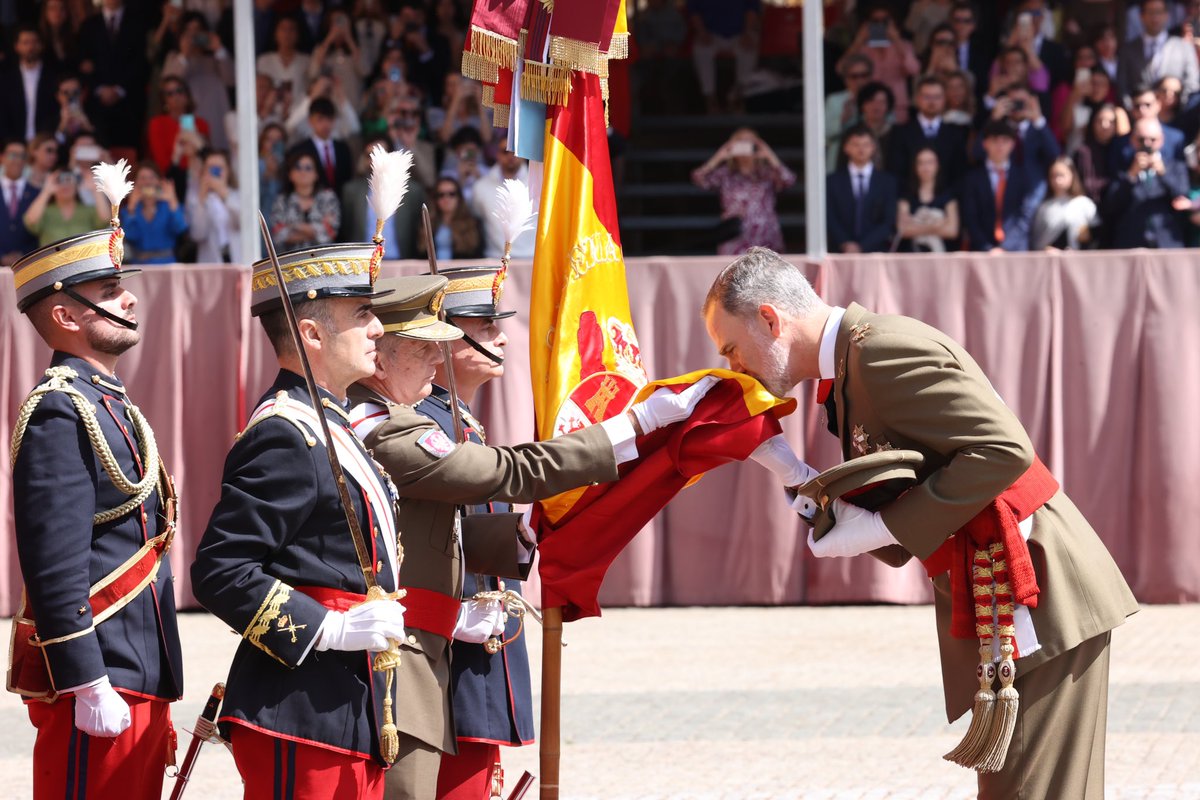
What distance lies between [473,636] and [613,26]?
5.64 feet

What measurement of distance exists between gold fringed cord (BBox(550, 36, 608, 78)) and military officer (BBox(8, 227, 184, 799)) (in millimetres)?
1265

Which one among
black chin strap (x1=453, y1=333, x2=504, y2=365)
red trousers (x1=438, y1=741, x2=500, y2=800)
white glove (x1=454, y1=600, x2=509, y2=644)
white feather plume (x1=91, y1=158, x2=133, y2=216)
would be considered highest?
white feather plume (x1=91, y1=158, x2=133, y2=216)

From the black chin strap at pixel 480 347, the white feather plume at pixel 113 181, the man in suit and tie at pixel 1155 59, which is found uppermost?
the man in suit and tie at pixel 1155 59

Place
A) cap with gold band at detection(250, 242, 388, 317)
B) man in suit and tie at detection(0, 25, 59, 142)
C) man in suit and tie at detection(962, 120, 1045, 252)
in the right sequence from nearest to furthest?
cap with gold band at detection(250, 242, 388, 317)
man in suit and tie at detection(962, 120, 1045, 252)
man in suit and tie at detection(0, 25, 59, 142)

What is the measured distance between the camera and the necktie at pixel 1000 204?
1059 centimetres

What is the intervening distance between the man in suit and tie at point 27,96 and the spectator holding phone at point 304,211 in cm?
217

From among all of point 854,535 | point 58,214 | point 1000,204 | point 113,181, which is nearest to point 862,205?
point 1000,204

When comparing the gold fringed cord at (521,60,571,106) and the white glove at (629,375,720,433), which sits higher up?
the gold fringed cord at (521,60,571,106)

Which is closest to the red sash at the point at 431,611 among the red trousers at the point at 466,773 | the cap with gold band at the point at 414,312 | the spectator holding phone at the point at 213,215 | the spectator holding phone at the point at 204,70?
the red trousers at the point at 466,773

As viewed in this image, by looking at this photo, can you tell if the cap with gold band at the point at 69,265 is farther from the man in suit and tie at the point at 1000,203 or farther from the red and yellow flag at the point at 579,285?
the man in suit and tie at the point at 1000,203

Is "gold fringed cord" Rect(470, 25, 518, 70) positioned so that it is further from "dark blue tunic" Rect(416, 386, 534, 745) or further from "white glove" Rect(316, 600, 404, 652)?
"white glove" Rect(316, 600, 404, 652)

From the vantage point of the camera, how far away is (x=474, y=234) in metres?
10.7

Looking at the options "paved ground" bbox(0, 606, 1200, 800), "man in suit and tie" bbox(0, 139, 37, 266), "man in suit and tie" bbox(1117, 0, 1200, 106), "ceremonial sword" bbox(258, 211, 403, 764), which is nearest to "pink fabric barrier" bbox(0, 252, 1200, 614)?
"paved ground" bbox(0, 606, 1200, 800)

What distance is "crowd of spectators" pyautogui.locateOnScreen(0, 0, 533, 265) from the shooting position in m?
10.8
